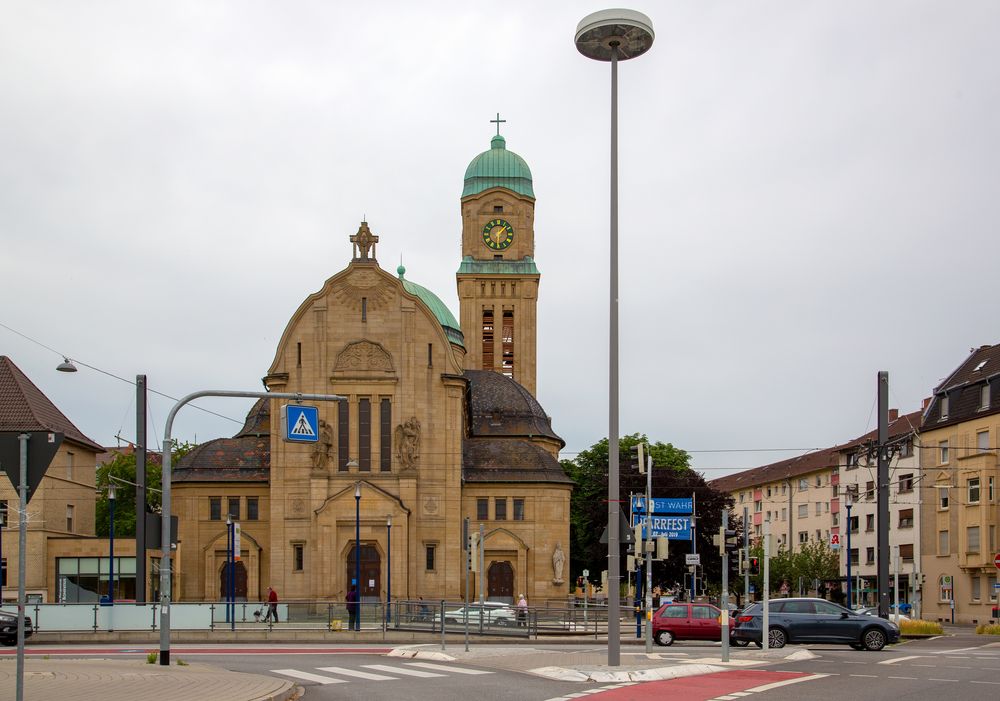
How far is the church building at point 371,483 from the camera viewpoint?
64375mm

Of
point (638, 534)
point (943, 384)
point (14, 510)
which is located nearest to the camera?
point (638, 534)

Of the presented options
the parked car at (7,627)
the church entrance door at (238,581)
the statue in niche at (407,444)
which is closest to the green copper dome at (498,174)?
the statue in niche at (407,444)

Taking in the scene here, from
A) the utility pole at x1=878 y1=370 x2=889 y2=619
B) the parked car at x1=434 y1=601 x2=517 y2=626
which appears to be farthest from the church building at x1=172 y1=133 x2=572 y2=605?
the utility pole at x1=878 y1=370 x2=889 y2=619

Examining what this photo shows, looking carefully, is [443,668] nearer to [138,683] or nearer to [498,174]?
[138,683]

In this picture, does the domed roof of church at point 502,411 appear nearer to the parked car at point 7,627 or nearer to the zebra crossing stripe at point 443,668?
the parked car at point 7,627

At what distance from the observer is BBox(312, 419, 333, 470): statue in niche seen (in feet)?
211

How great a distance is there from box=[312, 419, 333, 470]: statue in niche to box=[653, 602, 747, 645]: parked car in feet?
98.9

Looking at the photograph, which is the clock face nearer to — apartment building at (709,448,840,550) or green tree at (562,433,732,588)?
green tree at (562,433,732,588)

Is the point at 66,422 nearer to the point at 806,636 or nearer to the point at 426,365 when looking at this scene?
the point at 426,365

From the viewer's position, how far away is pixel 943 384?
7425cm

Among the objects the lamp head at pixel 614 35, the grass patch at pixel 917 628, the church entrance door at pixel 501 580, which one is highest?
the lamp head at pixel 614 35

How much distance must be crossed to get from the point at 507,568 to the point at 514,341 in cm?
3257

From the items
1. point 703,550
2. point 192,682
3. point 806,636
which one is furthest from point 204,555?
point 192,682

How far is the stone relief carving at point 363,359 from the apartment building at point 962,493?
29227mm
